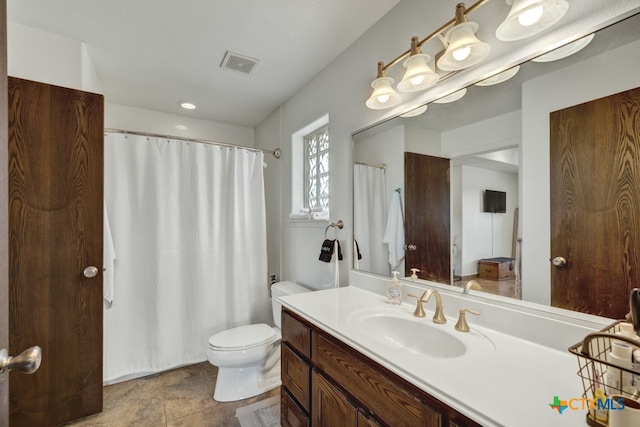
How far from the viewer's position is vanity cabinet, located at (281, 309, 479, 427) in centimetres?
76

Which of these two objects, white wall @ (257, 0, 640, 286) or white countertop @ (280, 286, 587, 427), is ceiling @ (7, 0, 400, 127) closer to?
white wall @ (257, 0, 640, 286)

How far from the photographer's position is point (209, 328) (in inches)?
96.1

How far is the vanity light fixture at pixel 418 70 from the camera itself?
1.26 metres

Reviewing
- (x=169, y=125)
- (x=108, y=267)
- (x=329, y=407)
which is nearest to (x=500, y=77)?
(x=329, y=407)

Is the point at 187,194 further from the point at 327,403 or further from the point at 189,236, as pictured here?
the point at 327,403

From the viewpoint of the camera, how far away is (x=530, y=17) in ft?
3.05

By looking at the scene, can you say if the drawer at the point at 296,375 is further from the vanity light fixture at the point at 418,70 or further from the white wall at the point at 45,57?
the white wall at the point at 45,57

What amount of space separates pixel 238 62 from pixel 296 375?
2081mm

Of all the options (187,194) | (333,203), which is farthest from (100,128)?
(333,203)

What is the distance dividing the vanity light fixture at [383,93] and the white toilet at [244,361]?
1.70m

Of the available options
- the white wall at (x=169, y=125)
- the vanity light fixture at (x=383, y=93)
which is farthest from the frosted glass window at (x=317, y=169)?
the vanity light fixture at (x=383, y=93)

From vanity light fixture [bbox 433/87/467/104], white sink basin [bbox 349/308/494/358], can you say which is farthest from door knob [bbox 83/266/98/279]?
vanity light fixture [bbox 433/87/467/104]

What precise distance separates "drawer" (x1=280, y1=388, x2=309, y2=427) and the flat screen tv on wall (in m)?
1.20

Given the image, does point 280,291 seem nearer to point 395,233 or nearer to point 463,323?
point 395,233
